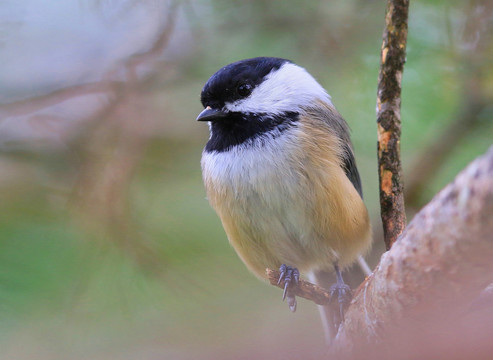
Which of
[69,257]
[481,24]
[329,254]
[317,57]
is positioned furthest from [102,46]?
[481,24]

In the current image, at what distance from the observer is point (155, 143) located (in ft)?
7.30

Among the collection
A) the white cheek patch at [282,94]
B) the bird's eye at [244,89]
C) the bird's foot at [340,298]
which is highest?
the bird's eye at [244,89]

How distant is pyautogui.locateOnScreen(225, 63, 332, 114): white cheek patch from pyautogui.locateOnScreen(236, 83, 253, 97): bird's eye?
0.05 feet

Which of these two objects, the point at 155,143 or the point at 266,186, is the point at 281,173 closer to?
the point at 266,186

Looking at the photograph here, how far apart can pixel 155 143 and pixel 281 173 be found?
2.59 feet

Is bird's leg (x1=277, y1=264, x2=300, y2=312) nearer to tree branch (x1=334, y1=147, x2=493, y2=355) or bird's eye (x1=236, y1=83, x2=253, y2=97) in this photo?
tree branch (x1=334, y1=147, x2=493, y2=355)

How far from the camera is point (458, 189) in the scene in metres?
0.68

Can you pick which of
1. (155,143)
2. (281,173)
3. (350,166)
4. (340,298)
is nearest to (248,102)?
(281,173)

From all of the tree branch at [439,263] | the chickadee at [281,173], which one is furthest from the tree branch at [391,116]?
the tree branch at [439,263]

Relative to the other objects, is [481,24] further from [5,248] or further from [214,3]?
[5,248]

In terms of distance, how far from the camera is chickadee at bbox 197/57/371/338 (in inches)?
64.7

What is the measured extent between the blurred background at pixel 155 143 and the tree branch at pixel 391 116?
0.39 m

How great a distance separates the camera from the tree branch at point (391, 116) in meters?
1.53

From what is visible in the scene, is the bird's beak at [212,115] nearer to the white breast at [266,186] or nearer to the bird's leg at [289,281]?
the white breast at [266,186]
